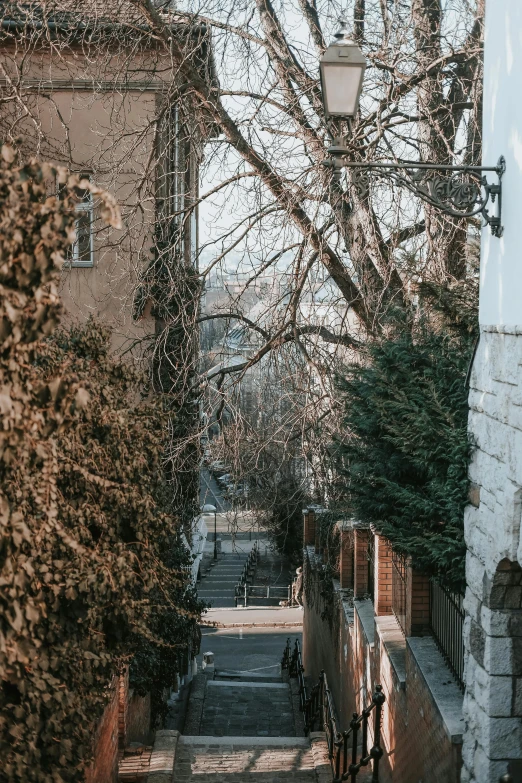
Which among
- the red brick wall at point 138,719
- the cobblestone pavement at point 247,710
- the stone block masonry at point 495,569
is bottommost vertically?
the cobblestone pavement at point 247,710

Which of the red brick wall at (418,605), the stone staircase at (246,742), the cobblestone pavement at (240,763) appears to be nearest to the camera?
the red brick wall at (418,605)

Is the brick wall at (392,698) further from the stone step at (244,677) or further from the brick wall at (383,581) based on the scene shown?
the stone step at (244,677)

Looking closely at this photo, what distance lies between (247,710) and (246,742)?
16.5ft

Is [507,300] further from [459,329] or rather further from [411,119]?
[411,119]

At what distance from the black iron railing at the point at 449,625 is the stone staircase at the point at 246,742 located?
2373mm

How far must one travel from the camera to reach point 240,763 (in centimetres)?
1021

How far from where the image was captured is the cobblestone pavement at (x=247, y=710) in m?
14.8

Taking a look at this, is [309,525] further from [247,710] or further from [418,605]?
[418,605]

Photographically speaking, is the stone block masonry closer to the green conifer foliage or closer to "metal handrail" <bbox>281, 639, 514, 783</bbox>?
the green conifer foliage

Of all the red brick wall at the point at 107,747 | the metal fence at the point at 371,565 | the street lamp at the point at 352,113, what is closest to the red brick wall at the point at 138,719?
the red brick wall at the point at 107,747

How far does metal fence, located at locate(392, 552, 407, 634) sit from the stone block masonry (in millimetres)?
3098

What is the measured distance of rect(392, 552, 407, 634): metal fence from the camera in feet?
31.8

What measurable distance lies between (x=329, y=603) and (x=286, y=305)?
6.60m

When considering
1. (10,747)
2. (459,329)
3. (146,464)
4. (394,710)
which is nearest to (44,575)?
(10,747)
